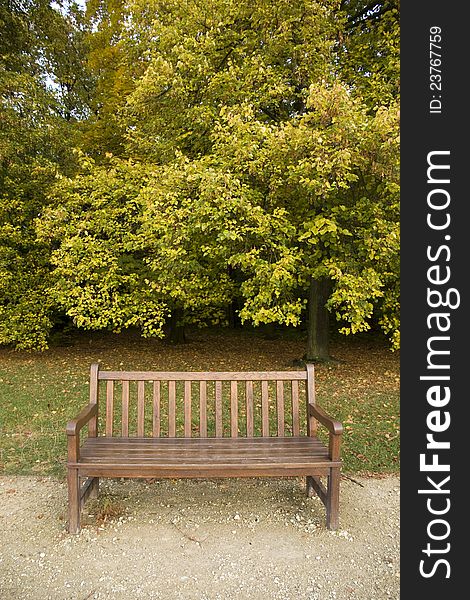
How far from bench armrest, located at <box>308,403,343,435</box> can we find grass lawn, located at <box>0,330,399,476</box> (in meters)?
0.95

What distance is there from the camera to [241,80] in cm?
761

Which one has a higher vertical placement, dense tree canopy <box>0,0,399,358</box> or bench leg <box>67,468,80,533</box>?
dense tree canopy <box>0,0,399,358</box>

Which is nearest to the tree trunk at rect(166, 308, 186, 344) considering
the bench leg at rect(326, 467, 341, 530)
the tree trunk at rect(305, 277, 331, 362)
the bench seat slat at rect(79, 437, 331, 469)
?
the tree trunk at rect(305, 277, 331, 362)

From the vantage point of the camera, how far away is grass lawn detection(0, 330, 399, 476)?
192 inches

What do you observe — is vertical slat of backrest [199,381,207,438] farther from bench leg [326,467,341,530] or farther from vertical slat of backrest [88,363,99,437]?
bench leg [326,467,341,530]

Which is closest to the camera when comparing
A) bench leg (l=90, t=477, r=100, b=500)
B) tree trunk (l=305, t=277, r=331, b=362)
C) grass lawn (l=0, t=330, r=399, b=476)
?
bench leg (l=90, t=477, r=100, b=500)

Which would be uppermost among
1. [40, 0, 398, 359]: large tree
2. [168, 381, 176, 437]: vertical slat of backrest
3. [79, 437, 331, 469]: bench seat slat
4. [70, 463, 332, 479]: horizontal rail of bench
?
[40, 0, 398, 359]: large tree

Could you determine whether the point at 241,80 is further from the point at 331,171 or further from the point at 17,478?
the point at 17,478

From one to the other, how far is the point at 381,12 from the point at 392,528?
30.3 ft

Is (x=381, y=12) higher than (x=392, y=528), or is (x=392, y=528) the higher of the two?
(x=381, y=12)

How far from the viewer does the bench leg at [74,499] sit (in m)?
3.23

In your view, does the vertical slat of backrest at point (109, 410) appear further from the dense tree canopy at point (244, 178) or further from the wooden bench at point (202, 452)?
the dense tree canopy at point (244, 178)

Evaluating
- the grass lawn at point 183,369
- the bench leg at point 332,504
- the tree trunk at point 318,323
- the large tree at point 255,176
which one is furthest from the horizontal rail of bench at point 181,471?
the tree trunk at point 318,323

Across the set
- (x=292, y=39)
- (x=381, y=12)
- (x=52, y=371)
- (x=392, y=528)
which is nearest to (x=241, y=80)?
(x=292, y=39)
